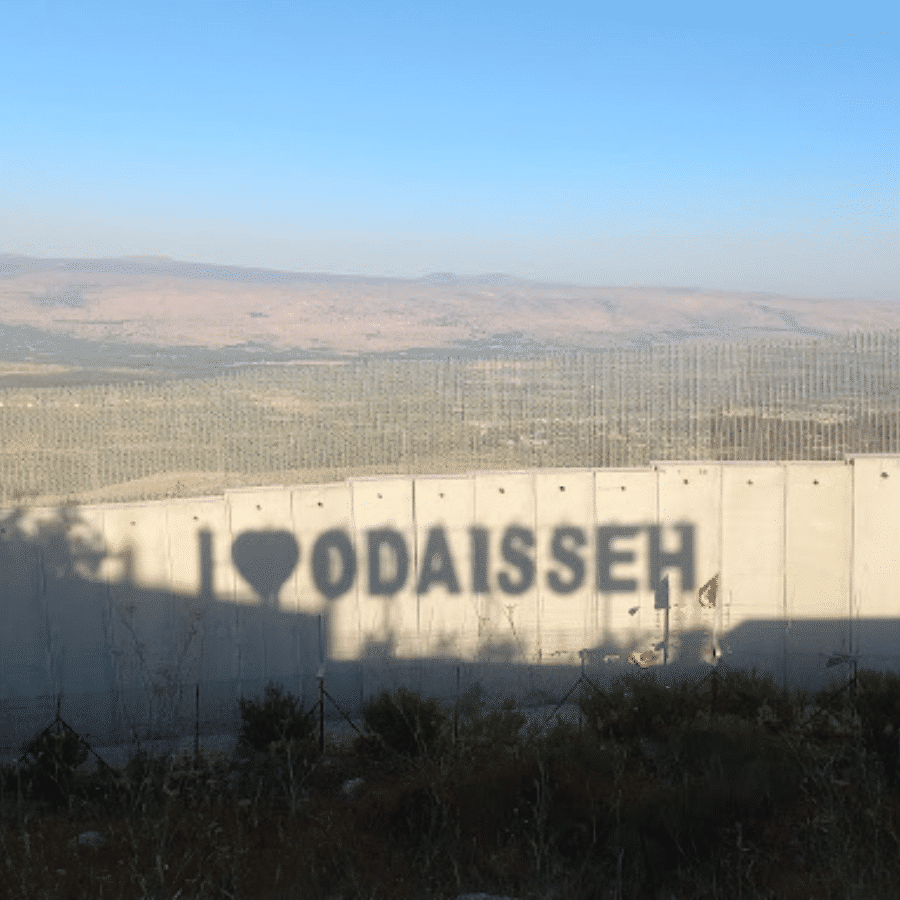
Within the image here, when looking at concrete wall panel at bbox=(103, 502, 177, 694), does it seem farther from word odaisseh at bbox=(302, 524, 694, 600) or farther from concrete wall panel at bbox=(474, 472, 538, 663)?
concrete wall panel at bbox=(474, 472, 538, 663)

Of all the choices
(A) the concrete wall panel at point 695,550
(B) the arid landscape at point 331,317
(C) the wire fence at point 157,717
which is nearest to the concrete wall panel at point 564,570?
(C) the wire fence at point 157,717

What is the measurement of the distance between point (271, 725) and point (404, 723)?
4.35ft

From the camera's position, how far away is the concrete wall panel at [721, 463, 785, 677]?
41.1 ft

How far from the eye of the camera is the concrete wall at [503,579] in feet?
40.1

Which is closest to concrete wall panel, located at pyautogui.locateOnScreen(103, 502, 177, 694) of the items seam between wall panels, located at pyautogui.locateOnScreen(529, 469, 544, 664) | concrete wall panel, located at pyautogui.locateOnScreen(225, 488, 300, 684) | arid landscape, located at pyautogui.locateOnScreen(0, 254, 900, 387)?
concrete wall panel, located at pyautogui.locateOnScreen(225, 488, 300, 684)

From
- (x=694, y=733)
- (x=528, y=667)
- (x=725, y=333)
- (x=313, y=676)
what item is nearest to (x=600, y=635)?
(x=528, y=667)

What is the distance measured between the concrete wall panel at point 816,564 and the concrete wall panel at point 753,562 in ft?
0.42

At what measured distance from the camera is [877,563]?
12.4m

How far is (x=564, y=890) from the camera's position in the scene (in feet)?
18.5

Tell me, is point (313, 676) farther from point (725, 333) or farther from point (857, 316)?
point (857, 316)

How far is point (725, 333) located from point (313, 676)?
333ft

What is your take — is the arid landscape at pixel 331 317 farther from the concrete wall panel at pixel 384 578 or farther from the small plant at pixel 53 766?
the small plant at pixel 53 766

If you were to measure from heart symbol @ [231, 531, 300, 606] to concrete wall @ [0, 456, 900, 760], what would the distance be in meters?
0.02

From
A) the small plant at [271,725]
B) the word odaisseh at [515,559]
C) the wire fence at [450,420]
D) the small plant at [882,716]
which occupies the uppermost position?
the wire fence at [450,420]
